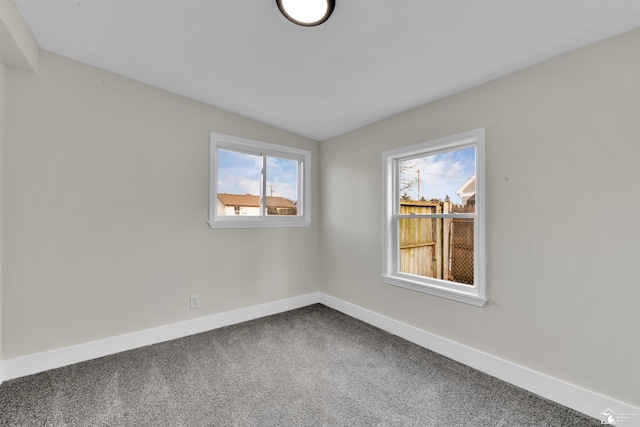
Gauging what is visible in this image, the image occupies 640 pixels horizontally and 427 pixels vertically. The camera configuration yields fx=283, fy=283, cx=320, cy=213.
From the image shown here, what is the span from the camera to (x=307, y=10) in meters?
1.60

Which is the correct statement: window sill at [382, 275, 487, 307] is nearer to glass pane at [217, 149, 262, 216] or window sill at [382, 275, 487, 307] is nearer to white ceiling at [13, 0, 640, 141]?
white ceiling at [13, 0, 640, 141]

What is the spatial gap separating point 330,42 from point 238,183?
1.88m

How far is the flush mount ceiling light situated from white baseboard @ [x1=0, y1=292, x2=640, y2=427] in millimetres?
2562

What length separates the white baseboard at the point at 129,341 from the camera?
6.94ft

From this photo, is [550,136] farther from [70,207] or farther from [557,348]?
[70,207]

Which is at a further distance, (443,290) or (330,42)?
(443,290)

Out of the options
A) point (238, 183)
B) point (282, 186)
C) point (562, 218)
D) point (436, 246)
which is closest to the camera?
point (562, 218)

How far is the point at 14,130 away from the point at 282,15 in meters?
2.15

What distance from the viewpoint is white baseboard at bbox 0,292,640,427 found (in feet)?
5.62

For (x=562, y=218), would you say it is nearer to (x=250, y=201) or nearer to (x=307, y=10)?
(x=307, y=10)

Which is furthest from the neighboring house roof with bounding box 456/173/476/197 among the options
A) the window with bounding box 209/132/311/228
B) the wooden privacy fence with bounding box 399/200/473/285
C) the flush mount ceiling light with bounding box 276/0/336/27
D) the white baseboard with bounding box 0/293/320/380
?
the white baseboard with bounding box 0/293/320/380

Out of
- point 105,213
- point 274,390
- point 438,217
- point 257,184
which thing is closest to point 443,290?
point 438,217

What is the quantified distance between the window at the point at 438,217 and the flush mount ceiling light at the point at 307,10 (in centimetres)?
142

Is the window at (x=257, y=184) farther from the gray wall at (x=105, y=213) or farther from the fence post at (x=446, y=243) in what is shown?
the fence post at (x=446, y=243)
